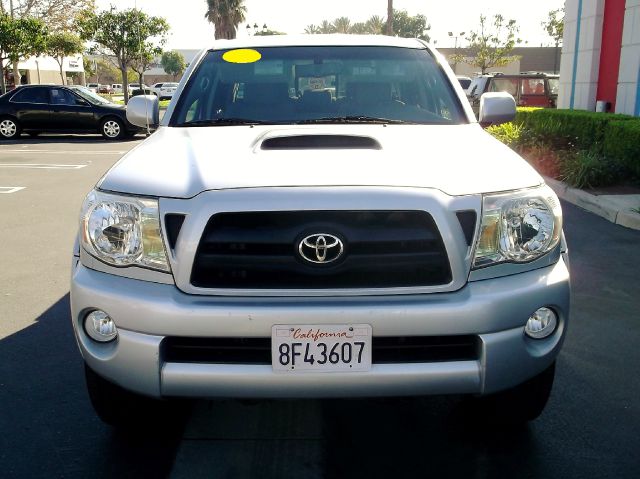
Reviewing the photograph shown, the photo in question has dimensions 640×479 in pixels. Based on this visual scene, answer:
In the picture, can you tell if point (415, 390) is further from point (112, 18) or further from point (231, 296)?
point (112, 18)

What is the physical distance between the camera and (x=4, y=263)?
598 cm

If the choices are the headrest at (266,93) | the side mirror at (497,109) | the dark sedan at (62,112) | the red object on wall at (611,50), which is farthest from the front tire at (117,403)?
the dark sedan at (62,112)

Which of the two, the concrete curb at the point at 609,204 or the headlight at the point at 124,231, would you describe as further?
the concrete curb at the point at 609,204

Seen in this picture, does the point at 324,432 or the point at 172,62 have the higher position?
the point at 324,432

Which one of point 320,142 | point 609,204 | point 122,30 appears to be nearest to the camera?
point 320,142

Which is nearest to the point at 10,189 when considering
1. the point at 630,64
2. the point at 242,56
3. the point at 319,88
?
the point at 242,56

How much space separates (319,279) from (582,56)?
14788mm

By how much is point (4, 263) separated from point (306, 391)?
14.5 ft

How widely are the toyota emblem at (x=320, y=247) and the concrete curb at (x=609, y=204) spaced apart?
227 inches

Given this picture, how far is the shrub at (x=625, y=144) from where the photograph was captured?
9.41 metres

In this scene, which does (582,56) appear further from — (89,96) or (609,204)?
(89,96)

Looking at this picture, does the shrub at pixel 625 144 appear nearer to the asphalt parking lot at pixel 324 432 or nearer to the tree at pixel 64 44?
the asphalt parking lot at pixel 324 432

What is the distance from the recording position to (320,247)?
245cm

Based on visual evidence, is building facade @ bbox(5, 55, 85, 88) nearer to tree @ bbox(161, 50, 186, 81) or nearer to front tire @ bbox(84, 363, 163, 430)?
tree @ bbox(161, 50, 186, 81)
